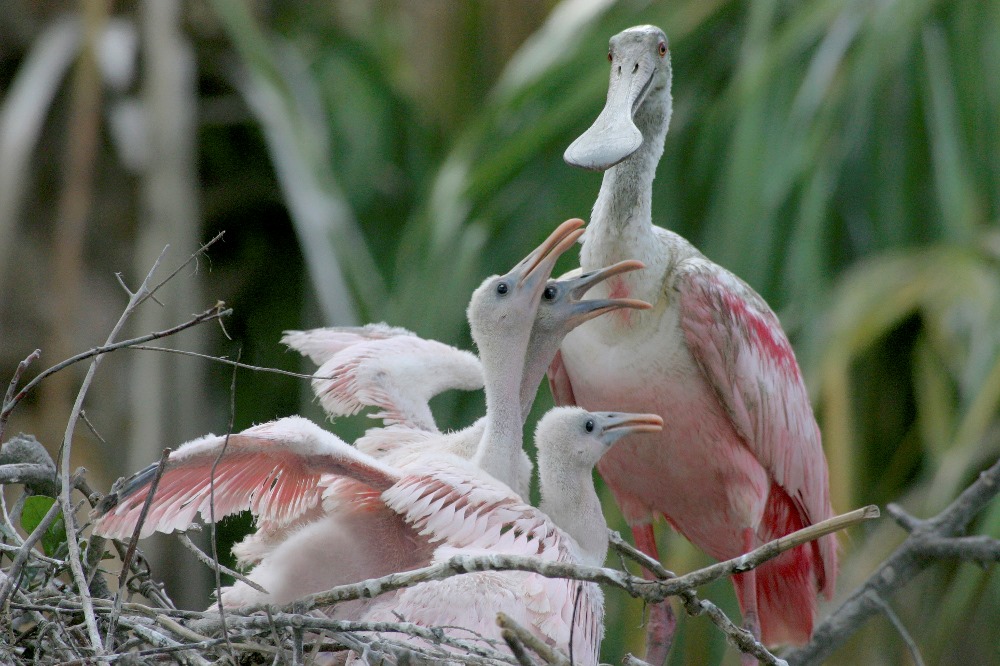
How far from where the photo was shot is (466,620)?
336cm

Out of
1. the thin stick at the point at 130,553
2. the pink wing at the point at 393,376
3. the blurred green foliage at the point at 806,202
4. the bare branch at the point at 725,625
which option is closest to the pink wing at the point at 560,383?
the pink wing at the point at 393,376

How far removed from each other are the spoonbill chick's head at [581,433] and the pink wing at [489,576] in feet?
0.86

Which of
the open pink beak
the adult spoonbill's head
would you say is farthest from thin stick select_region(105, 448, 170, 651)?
the adult spoonbill's head

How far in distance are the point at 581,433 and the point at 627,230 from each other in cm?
72

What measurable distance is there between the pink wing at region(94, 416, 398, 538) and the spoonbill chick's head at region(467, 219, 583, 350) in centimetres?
52

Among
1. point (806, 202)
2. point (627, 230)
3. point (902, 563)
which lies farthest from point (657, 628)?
point (806, 202)

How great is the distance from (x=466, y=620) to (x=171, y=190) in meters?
5.13

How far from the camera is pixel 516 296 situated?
3900 millimetres

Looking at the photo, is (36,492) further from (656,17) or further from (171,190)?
(656,17)

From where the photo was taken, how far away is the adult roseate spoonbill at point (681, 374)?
4.21m

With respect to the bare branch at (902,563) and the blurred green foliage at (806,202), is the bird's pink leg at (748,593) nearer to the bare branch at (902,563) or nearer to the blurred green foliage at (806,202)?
the bare branch at (902,563)

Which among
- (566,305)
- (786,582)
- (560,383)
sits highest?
(566,305)

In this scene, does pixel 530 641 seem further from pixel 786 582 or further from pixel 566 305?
pixel 786 582

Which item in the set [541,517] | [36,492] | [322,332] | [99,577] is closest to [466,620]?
[541,517]
